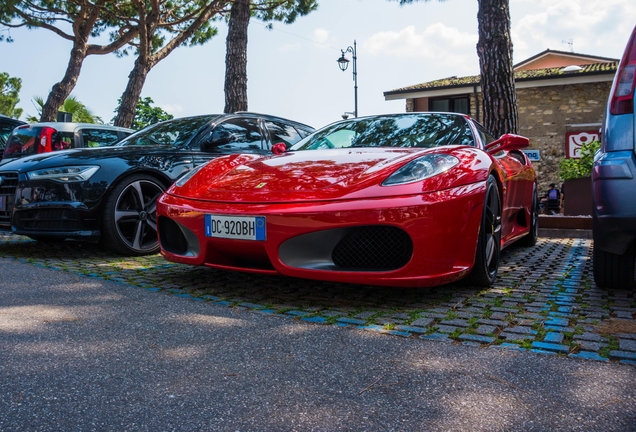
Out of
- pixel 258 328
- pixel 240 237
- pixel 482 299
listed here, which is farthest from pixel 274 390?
pixel 482 299

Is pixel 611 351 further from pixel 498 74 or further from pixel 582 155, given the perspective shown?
pixel 582 155

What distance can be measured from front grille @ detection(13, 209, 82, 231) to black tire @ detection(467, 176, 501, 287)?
297cm

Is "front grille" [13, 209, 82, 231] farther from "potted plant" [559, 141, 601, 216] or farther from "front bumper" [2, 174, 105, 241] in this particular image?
"potted plant" [559, 141, 601, 216]

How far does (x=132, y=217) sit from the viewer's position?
4.86 m

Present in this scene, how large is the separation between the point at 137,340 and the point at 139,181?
8.62 ft

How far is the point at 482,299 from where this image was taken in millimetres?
3324

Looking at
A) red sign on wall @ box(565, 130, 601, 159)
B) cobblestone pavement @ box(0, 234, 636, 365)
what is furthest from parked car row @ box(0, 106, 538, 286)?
red sign on wall @ box(565, 130, 601, 159)

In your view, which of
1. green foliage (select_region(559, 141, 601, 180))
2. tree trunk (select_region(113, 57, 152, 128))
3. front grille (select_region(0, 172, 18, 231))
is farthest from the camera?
tree trunk (select_region(113, 57, 152, 128))

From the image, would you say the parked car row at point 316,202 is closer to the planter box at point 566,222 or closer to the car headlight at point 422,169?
the car headlight at point 422,169

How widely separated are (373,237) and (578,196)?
7.65m

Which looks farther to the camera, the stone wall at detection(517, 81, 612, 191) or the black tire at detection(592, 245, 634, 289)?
the stone wall at detection(517, 81, 612, 191)

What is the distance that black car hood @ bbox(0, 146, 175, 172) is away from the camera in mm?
4735

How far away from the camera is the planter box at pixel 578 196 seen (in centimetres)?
953

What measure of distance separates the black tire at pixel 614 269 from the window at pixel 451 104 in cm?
1943
